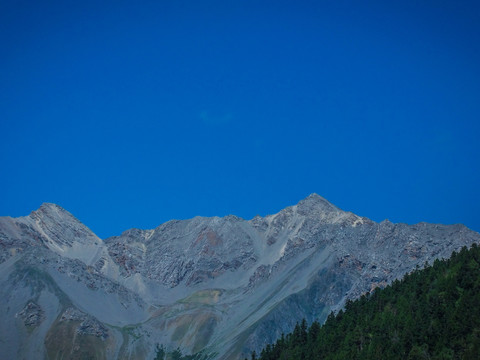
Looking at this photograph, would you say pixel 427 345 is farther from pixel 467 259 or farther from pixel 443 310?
pixel 467 259

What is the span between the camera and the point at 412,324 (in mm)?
113625

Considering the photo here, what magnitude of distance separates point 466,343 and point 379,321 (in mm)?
30666

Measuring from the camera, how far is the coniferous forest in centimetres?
10175

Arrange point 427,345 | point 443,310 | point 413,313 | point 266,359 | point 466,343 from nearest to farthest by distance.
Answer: point 466,343
point 427,345
point 443,310
point 413,313
point 266,359

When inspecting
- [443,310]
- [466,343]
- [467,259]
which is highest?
[467,259]

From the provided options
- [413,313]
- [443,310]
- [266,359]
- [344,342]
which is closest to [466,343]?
[443,310]

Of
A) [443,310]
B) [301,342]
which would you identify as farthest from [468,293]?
[301,342]

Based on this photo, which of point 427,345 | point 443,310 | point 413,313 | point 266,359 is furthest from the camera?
point 266,359

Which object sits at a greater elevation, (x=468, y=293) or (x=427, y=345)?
(x=468, y=293)

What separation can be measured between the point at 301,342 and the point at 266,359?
989 centimetres

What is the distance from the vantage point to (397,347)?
357 ft

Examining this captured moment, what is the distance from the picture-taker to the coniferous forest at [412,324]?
10175 cm

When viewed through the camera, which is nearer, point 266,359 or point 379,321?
point 379,321

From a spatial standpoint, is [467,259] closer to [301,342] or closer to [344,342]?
[344,342]
